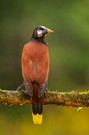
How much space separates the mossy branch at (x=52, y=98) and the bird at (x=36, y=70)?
11 centimetres

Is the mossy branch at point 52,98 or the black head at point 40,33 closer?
the mossy branch at point 52,98

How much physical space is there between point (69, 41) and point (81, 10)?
0.97 meters

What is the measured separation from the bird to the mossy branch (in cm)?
11

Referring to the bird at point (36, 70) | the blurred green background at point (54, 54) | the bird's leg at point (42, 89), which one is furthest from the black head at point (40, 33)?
the blurred green background at point (54, 54)

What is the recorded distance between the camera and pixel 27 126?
2809cm

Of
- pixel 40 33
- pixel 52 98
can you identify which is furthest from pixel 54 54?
pixel 52 98

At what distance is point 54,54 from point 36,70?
15368mm

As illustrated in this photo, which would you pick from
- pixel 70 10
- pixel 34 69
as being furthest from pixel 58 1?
pixel 34 69

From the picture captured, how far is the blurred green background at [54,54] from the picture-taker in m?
27.7

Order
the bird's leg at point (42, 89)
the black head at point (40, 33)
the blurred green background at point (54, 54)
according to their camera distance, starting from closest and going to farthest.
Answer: the bird's leg at point (42, 89) < the black head at point (40, 33) < the blurred green background at point (54, 54)

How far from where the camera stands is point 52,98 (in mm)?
13195

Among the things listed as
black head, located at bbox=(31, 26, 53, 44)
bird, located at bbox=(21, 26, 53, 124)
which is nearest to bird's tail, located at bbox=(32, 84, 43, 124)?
bird, located at bbox=(21, 26, 53, 124)

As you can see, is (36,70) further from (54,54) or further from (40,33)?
(54,54)

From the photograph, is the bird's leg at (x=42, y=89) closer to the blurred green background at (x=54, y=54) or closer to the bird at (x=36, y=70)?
the bird at (x=36, y=70)
